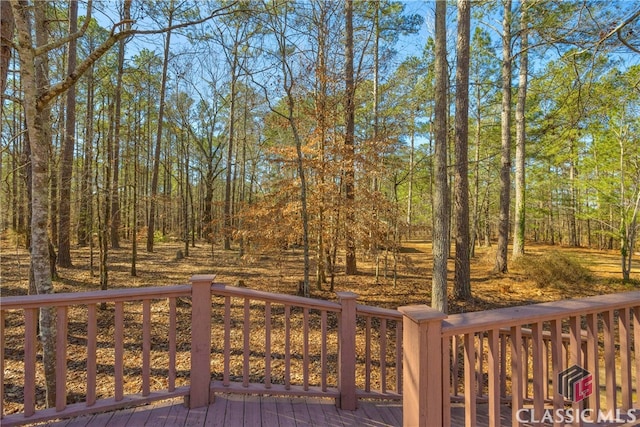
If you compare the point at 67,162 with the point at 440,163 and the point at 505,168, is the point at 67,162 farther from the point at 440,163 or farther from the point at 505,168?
the point at 505,168

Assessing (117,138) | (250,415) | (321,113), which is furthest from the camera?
(117,138)

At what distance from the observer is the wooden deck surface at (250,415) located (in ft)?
6.62

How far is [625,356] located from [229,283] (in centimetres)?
696

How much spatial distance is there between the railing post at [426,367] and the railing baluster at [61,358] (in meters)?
2.09

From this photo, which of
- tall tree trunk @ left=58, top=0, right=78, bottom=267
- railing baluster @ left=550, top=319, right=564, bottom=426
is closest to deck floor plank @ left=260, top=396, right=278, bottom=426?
railing baluster @ left=550, top=319, right=564, bottom=426

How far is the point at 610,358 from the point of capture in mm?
1618

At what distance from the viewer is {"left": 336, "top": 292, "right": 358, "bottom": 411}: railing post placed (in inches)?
91.9

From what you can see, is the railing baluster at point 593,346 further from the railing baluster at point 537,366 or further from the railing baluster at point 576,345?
the railing baluster at point 537,366

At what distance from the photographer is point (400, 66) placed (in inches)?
429

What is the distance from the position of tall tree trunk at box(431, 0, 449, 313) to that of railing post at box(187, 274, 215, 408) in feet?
12.8

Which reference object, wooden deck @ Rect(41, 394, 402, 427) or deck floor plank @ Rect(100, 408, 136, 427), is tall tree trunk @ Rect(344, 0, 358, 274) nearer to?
wooden deck @ Rect(41, 394, 402, 427)

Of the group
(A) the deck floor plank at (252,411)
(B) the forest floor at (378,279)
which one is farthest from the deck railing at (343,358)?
(B) the forest floor at (378,279)

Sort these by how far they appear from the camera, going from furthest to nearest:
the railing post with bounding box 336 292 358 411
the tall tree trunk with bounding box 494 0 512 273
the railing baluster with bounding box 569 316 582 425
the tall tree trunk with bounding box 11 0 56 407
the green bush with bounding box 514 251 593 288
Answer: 1. the tall tree trunk with bounding box 494 0 512 273
2. the green bush with bounding box 514 251 593 288
3. the tall tree trunk with bounding box 11 0 56 407
4. the railing post with bounding box 336 292 358 411
5. the railing baluster with bounding box 569 316 582 425

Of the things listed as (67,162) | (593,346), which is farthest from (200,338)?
(67,162)
